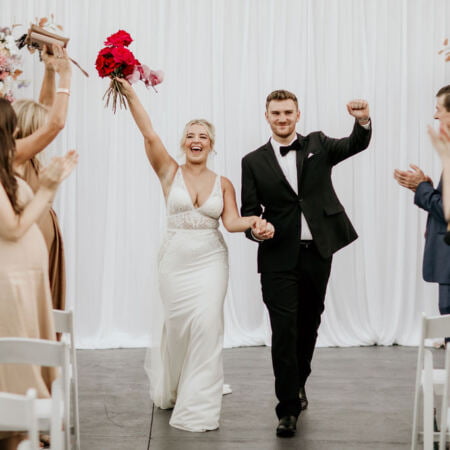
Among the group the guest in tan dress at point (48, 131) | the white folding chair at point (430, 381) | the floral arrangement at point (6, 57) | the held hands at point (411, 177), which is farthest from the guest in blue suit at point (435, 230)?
the floral arrangement at point (6, 57)

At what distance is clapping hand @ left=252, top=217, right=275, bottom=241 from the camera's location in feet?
13.0

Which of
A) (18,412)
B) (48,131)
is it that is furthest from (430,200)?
(18,412)

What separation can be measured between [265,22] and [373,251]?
2076mm

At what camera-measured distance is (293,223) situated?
4.18m

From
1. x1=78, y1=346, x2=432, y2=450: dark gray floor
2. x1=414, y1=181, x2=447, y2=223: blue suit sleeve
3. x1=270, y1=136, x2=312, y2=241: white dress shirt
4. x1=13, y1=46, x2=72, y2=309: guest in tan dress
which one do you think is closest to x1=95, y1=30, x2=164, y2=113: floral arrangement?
x1=13, y1=46, x2=72, y2=309: guest in tan dress

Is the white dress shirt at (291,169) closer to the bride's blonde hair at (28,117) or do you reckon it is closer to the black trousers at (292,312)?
the black trousers at (292,312)

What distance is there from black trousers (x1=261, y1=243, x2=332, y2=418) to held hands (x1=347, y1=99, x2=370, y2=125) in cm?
70

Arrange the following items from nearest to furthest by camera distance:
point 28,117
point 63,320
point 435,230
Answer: point 63,320, point 28,117, point 435,230

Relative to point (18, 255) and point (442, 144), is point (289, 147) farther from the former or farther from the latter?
point (18, 255)

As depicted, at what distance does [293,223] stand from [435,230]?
2.35ft

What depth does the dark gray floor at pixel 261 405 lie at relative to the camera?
13.1 ft

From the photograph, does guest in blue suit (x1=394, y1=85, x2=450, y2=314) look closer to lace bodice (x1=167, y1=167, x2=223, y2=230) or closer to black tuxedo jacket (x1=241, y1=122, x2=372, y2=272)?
black tuxedo jacket (x1=241, y1=122, x2=372, y2=272)

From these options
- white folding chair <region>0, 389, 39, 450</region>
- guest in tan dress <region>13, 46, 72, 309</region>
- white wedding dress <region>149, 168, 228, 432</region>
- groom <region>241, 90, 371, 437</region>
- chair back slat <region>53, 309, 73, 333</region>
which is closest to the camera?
white folding chair <region>0, 389, 39, 450</region>

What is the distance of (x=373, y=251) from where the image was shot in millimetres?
6699
